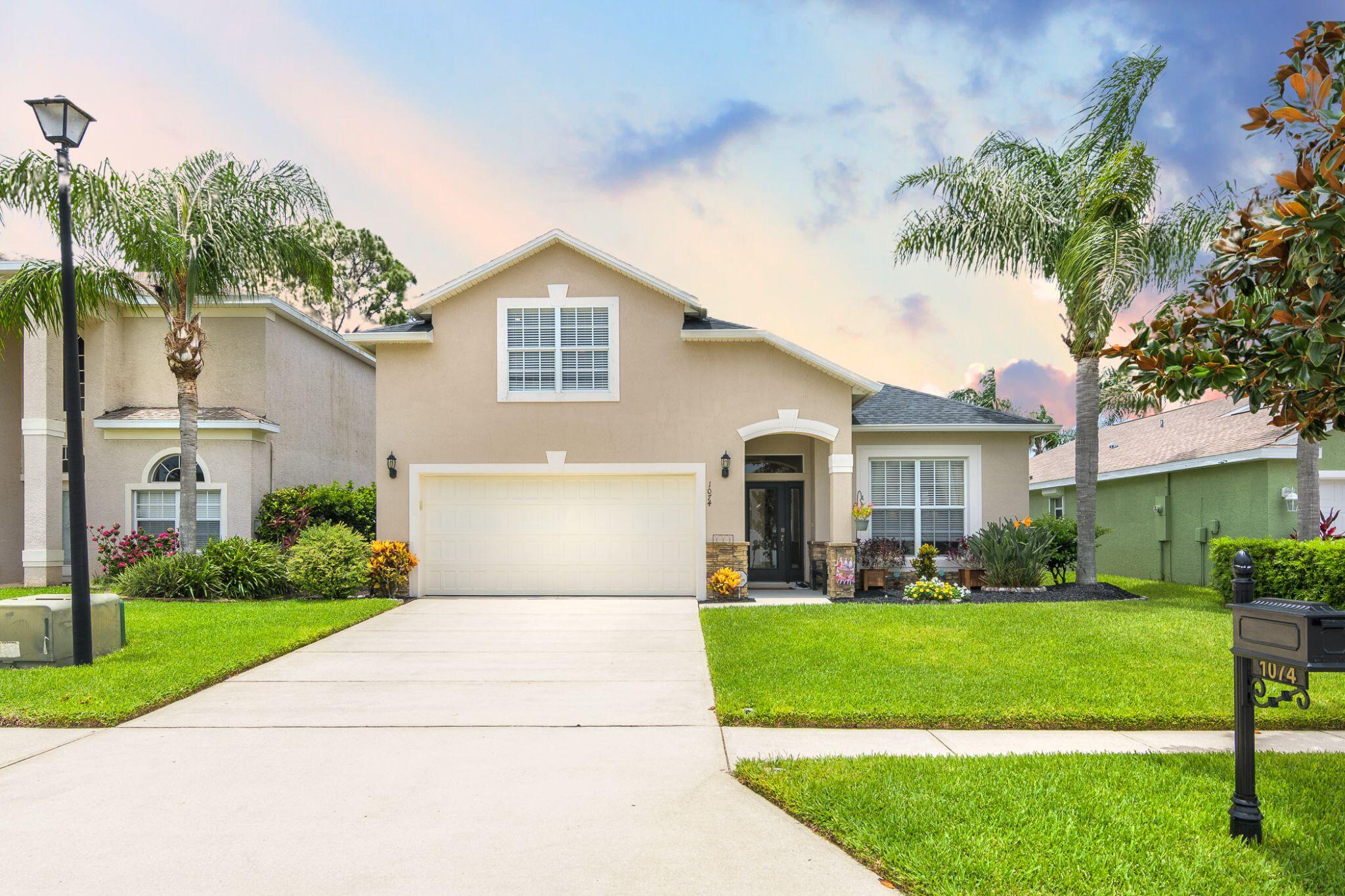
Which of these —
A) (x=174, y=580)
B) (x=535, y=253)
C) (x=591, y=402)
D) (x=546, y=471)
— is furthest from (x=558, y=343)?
(x=174, y=580)

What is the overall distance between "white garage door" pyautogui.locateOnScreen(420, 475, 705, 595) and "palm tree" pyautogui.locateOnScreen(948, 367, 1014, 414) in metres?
A: 30.5

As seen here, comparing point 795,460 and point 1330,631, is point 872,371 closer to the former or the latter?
point 795,460

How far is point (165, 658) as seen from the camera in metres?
8.55

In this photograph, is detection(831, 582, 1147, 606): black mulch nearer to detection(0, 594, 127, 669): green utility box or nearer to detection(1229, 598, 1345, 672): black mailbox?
detection(1229, 598, 1345, 672): black mailbox

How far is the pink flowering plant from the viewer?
15.2 m

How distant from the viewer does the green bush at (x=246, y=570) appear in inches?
547

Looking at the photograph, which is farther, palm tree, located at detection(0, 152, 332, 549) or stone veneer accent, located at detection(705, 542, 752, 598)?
stone veneer accent, located at detection(705, 542, 752, 598)

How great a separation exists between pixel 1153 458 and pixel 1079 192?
7.93 meters

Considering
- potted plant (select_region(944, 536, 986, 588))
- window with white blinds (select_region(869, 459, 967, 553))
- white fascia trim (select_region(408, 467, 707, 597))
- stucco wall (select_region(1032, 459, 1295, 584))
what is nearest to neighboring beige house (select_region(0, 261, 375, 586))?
white fascia trim (select_region(408, 467, 707, 597))

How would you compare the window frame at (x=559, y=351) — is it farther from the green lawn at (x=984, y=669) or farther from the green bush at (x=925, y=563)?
the green bush at (x=925, y=563)

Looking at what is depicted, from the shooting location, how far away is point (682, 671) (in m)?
8.33


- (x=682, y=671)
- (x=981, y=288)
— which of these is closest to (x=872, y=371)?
(x=981, y=288)

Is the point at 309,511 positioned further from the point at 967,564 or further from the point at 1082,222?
the point at 1082,222

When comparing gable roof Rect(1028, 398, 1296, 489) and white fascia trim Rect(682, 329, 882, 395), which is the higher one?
white fascia trim Rect(682, 329, 882, 395)
